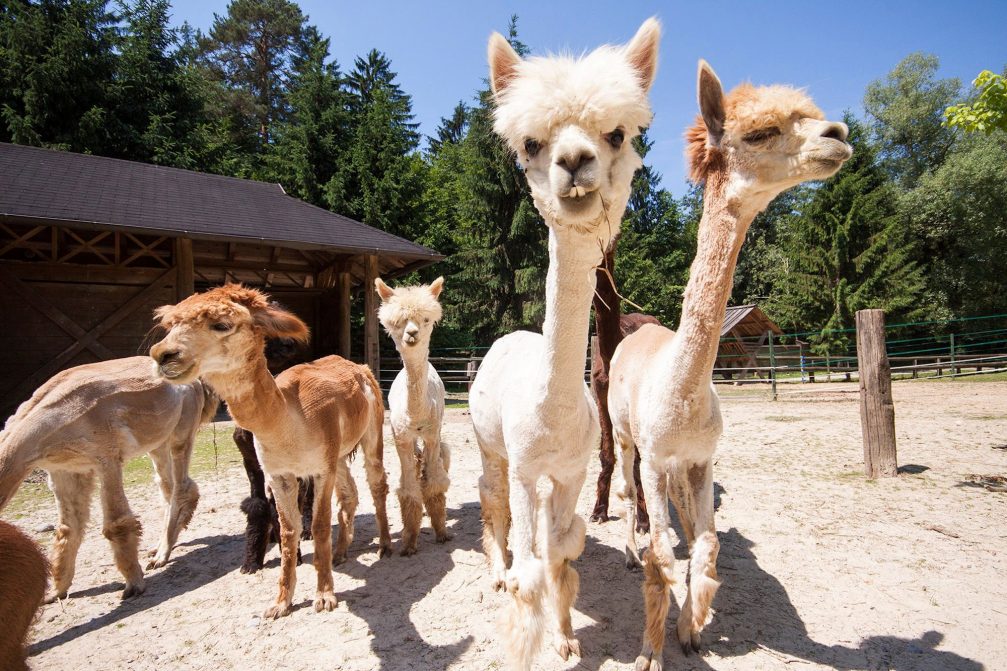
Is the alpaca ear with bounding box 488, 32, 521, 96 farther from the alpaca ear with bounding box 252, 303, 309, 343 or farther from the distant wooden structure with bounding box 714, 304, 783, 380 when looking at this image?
the distant wooden structure with bounding box 714, 304, 783, 380

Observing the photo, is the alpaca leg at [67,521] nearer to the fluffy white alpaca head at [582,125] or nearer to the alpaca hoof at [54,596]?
the alpaca hoof at [54,596]

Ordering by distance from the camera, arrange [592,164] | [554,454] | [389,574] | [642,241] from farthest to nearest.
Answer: [642,241] → [389,574] → [554,454] → [592,164]

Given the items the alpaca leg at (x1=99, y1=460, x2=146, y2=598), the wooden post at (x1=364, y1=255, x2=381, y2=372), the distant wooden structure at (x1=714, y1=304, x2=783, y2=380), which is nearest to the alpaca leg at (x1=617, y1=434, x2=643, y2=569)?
the alpaca leg at (x1=99, y1=460, x2=146, y2=598)

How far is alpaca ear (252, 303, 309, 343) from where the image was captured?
2971 mm

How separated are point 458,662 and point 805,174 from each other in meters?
3.16

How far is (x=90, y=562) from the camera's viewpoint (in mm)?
4152

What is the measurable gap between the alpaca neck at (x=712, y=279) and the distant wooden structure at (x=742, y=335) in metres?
21.4

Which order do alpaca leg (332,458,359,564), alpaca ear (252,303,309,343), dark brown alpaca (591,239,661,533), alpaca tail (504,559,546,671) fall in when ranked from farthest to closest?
1. dark brown alpaca (591,239,661,533)
2. alpaca leg (332,458,359,564)
3. alpaca ear (252,303,309,343)
4. alpaca tail (504,559,546,671)

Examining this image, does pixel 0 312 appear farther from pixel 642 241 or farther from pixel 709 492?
pixel 642 241

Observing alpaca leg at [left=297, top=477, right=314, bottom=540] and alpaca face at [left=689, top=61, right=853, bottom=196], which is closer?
alpaca face at [left=689, top=61, right=853, bottom=196]

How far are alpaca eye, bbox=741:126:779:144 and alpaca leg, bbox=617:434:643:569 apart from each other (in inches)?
93.9

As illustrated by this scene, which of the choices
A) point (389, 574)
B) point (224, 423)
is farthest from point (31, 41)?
point (389, 574)

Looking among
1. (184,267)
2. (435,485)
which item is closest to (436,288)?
(435,485)

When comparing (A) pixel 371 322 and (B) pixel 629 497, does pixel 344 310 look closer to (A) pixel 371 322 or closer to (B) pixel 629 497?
(A) pixel 371 322
